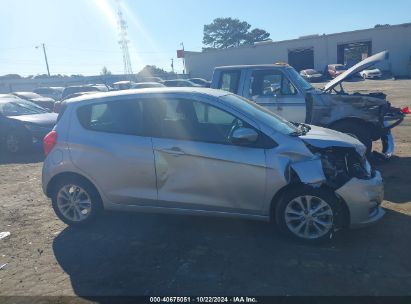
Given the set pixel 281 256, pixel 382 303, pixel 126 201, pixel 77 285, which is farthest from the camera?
pixel 126 201

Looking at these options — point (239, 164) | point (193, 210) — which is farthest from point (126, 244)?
point (239, 164)

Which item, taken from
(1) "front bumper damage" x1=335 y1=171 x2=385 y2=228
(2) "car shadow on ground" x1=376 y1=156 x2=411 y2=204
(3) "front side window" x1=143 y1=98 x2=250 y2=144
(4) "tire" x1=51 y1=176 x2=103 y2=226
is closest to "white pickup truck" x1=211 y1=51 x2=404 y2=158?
(2) "car shadow on ground" x1=376 y1=156 x2=411 y2=204

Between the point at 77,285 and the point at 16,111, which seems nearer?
the point at 77,285

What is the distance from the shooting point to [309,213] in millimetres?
4203

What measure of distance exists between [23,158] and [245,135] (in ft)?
26.1

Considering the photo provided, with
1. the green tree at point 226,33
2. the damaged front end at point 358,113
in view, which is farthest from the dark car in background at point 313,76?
the green tree at point 226,33

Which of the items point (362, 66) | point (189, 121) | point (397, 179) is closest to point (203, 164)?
point (189, 121)

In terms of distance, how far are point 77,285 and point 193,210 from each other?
1.52 meters

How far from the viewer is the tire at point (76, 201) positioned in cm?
493

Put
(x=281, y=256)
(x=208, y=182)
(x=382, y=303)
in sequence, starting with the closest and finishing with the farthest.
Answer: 1. (x=382, y=303)
2. (x=281, y=256)
3. (x=208, y=182)

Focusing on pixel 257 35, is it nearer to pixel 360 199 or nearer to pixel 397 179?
pixel 397 179

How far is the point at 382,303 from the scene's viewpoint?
125 inches

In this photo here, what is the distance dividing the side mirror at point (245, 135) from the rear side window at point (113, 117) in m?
1.21

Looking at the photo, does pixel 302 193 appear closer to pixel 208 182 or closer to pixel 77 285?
pixel 208 182
